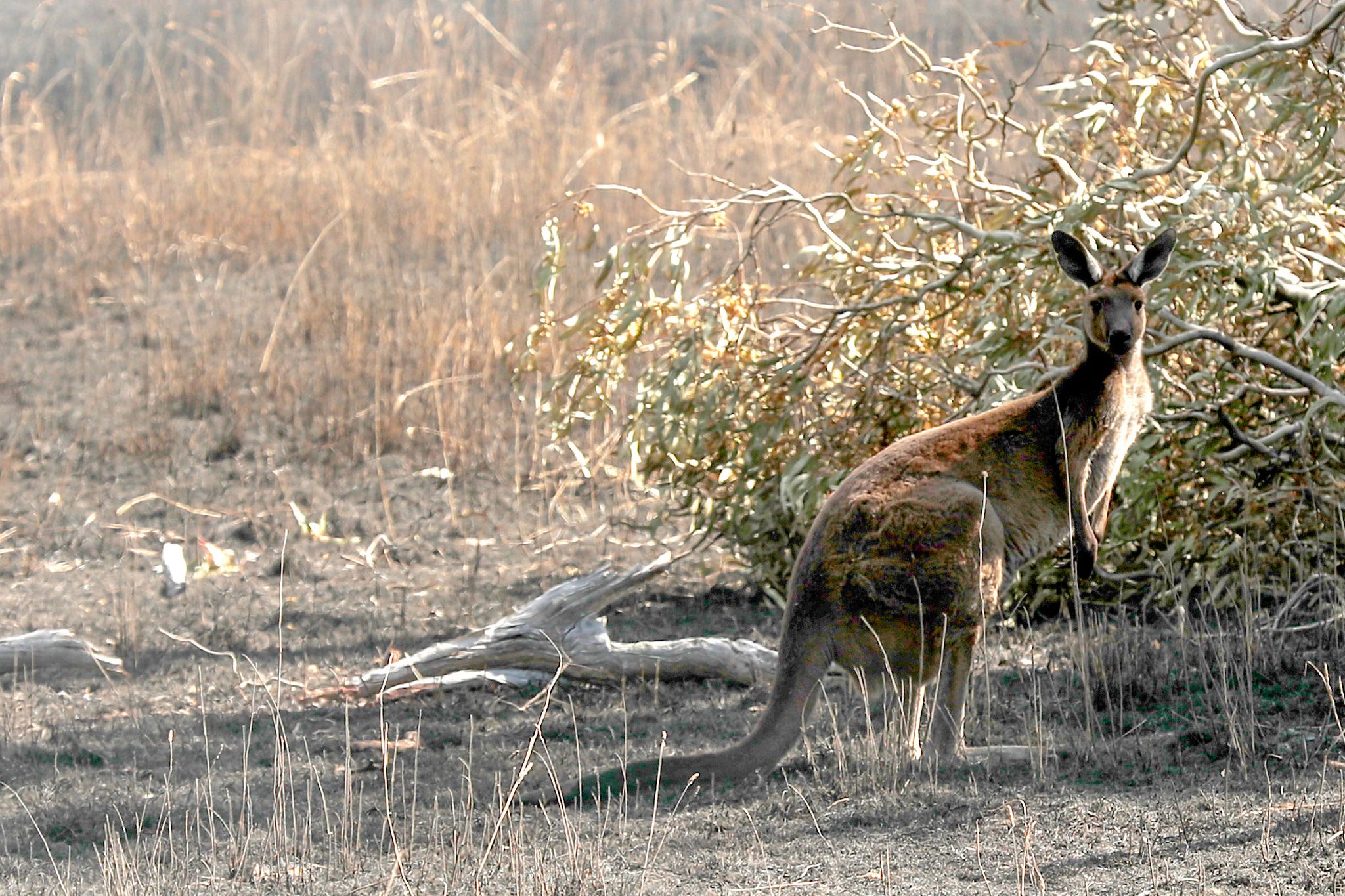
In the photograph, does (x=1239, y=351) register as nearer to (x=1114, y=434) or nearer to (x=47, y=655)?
(x=1114, y=434)

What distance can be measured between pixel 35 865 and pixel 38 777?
90 centimetres

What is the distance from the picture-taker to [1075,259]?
4.90 m

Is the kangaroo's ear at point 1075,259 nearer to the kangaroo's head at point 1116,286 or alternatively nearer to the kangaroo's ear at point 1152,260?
the kangaroo's head at point 1116,286

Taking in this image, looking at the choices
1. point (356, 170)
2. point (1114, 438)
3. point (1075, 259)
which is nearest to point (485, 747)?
point (1114, 438)

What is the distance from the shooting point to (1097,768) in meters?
4.54

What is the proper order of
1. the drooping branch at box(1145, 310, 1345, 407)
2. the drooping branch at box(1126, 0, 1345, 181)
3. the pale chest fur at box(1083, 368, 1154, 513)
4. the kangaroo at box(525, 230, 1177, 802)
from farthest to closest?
the drooping branch at box(1145, 310, 1345, 407)
the drooping branch at box(1126, 0, 1345, 181)
the pale chest fur at box(1083, 368, 1154, 513)
the kangaroo at box(525, 230, 1177, 802)

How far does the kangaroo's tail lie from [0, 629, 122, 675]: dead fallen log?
2622mm

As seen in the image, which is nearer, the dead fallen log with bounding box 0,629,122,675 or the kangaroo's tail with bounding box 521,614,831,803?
the kangaroo's tail with bounding box 521,614,831,803

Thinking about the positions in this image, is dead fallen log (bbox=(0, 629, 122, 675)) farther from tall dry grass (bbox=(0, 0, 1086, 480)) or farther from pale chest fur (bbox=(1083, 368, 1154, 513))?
pale chest fur (bbox=(1083, 368, 1154, 513))

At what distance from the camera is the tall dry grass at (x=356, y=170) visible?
10.0m

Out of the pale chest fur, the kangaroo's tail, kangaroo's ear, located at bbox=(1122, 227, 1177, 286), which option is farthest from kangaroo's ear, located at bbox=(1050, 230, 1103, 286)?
the kangaroo's tail

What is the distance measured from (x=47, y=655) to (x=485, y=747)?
2026mm

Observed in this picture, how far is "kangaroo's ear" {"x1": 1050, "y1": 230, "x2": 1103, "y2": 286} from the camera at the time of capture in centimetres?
482

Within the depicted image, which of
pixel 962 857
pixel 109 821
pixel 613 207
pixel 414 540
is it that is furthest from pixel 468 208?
pixel 962 857
